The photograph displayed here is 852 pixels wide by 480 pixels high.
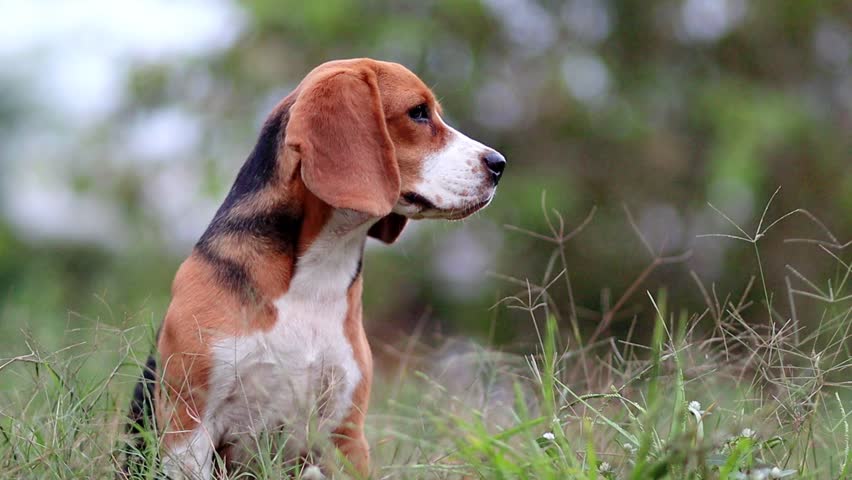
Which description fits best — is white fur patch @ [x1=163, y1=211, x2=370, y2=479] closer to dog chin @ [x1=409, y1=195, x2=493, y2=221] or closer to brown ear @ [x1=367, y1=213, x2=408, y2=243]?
dog chin @ [x1=409, y1=195, x2=493, y2=221]

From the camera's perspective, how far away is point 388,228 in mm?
3857

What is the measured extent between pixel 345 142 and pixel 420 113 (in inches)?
16.0

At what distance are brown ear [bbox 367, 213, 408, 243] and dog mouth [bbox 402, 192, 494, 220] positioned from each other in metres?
0.24

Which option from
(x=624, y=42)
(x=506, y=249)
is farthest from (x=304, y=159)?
(x=624, y=42)

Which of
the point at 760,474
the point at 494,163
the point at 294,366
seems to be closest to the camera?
the point at 760,474

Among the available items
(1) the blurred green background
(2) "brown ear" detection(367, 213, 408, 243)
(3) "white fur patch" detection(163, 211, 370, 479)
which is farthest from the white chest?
(1) the blurred green background

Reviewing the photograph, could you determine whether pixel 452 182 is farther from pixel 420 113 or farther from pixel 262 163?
pixel 262 163

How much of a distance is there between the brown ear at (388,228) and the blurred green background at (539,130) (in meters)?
6.00

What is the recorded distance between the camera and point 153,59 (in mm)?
11594

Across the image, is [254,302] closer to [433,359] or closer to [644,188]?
[433,359]

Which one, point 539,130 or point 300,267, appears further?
point 539,130

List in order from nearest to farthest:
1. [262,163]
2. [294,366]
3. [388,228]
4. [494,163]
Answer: [294,366] < [262,163] < [494,163] < [388,228]

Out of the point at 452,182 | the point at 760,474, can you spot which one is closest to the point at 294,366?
the point at 452,182

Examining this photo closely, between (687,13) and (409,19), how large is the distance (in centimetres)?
288
